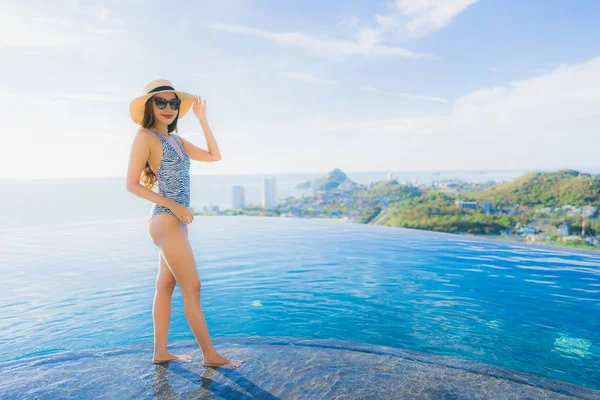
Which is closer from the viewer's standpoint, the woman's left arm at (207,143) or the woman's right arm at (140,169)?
the woman's right arm at (140,169)

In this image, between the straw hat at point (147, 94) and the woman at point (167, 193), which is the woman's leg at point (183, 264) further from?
the straw hat at point (147, 94)

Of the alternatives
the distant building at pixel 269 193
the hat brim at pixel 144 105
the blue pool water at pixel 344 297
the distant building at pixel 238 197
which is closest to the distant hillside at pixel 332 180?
the distant building at pixel 269 193

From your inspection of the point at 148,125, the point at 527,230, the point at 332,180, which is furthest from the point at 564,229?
the point at 332,180

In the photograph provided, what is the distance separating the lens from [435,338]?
3.38 m

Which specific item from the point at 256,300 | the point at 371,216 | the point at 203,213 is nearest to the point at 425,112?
the point at 371,216

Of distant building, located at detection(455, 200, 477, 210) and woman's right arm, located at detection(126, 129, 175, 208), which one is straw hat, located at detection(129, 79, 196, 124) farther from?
distant building, located at detection(455, 200, 477, 210)

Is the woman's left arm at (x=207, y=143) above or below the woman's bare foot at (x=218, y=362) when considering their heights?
above

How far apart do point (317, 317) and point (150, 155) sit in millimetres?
2437

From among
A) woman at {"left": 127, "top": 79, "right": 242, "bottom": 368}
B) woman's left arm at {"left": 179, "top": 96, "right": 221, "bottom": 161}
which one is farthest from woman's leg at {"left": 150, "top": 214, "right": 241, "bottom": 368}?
woman's left arm at {"left": 179, "top": 96, "right": 221, "bottom": 161}

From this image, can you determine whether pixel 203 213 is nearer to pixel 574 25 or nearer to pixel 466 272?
pixel 466 272

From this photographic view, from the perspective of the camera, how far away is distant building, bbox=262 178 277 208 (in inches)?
726

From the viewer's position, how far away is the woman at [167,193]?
221cm

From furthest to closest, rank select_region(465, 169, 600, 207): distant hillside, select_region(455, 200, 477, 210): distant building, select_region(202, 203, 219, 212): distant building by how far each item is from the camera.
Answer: select_region(202, 203, 219, 212): distant building, select_region(455, 200, 477, 210): distant building, select_region(465, 169, 600, 207): distant hillside

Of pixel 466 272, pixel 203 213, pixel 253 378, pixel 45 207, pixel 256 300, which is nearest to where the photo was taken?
pixel 253 378
